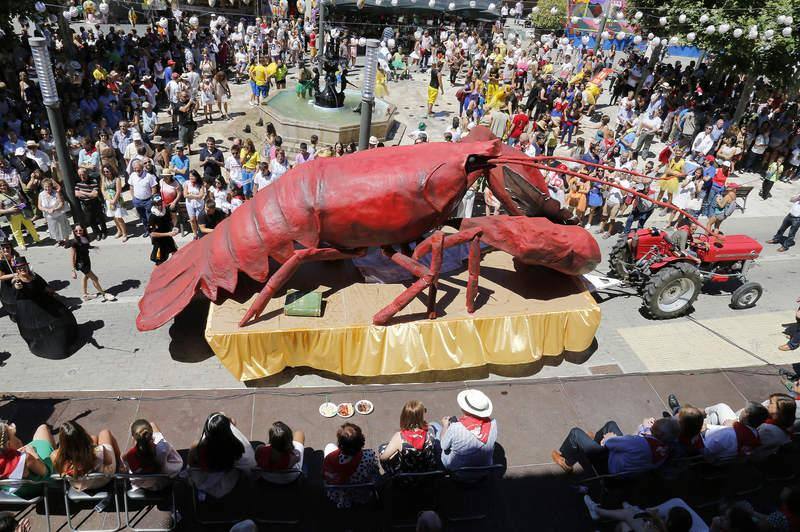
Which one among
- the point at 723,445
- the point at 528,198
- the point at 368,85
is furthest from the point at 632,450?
the point at 368,85

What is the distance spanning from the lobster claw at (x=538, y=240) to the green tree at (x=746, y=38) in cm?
1118

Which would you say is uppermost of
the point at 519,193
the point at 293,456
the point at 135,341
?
the point at 519,193

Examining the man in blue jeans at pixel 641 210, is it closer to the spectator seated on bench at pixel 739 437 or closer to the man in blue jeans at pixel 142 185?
the spectator seated on bench at pixel 739 437

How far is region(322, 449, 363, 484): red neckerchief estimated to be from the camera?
4715mm

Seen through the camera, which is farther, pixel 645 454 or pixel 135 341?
pixel 135 341

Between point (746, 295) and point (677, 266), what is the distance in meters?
1.73

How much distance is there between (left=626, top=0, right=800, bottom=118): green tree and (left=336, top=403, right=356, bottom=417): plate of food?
1433 cm

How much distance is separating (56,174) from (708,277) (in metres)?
12.7

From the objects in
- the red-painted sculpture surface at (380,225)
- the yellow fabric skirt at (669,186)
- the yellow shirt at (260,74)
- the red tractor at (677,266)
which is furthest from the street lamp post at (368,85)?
the yellow shirt at (260,74)

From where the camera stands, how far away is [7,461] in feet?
14.7

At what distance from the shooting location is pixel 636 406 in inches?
263

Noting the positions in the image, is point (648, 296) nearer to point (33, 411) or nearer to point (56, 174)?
point (33, 411)

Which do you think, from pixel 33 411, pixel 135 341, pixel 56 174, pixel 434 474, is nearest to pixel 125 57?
pixel 56 174

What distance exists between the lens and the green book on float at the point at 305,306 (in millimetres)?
6531
